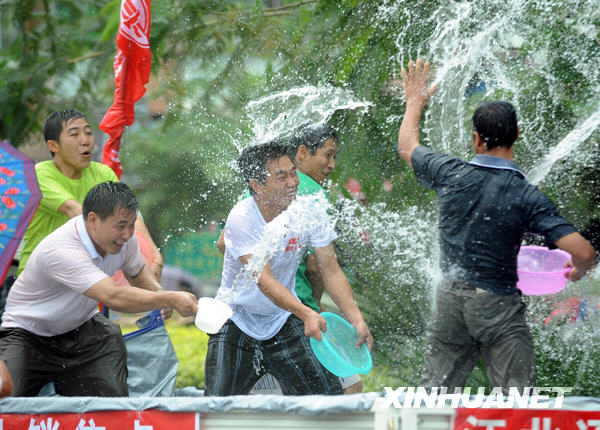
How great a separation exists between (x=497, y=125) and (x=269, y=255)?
1.34m

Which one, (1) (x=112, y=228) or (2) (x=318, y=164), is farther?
(2) (x=318, y=164)

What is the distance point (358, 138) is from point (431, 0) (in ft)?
3.41

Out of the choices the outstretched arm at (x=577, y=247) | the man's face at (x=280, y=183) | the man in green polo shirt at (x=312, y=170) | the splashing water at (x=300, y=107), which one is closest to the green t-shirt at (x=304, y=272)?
the man in green polo shirt at (x=312, y=170)

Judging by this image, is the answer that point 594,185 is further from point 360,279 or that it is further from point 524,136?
point 360,279

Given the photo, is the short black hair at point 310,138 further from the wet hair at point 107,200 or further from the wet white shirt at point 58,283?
the wet white shirt at point 58,283

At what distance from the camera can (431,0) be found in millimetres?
5520

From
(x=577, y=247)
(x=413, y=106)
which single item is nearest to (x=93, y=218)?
(x=413, y=106)

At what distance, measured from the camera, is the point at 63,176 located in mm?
5133

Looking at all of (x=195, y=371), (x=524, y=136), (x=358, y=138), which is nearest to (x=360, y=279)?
(x=358, y=138)

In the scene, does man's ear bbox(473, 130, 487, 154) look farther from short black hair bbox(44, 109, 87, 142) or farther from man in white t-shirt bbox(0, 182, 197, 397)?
short black hair bbox(44, 109, 87, 142)

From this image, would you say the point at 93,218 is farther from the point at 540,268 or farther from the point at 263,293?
the point at 540,268

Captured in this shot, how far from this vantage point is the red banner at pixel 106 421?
3.31 metres

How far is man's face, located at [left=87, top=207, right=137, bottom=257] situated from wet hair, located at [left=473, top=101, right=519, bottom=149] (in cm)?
177

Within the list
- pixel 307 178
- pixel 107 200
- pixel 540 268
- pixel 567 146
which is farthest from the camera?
pixel 567 146
